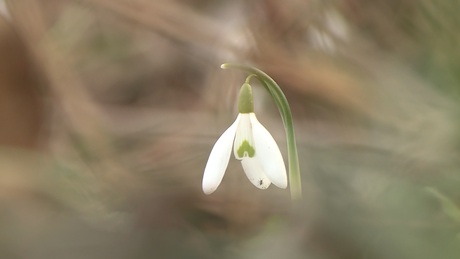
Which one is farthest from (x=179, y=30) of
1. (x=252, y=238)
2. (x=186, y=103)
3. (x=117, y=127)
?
(x=252, y=238)

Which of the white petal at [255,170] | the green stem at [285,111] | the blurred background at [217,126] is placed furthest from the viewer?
the blurred background at [217,126]

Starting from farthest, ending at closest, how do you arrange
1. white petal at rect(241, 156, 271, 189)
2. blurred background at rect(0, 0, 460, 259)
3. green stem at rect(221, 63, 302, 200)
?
blurred background at rect(0, 0, 460, 259) → white petal at rect(241, 156, 271, 189) → green stem at rect(221, 63, 302, 200)

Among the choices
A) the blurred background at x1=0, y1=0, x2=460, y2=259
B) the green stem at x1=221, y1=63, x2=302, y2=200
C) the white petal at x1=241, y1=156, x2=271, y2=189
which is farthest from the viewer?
the blurred background at x1=0, y1=0, x2=460, y2=259

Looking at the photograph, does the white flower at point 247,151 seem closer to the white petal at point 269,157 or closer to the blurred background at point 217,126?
the white petal at point 269,157

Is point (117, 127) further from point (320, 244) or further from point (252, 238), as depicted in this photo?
point (320, 244)

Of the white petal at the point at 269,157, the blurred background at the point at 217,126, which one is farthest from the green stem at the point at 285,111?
the blurred background at the point at 217,126

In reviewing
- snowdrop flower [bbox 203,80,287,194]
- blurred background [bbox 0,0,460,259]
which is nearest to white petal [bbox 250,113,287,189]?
snowdrop flower [bbox 203,80,287,194]

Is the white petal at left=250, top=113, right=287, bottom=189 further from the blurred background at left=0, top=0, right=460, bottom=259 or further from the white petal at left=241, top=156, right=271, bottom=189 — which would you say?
the blurred background at left=0, top=0, right=460, bottom=259

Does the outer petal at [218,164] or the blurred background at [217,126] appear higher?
the blurred background at [217,126]
